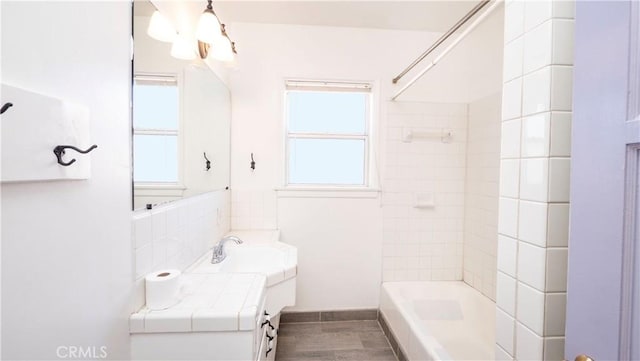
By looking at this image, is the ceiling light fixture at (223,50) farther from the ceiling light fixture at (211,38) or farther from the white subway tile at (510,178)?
the white subway tile at (510,178)

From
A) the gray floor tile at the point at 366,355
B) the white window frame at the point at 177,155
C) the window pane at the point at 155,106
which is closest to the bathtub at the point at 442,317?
the gray floor tile at the point at 366,355

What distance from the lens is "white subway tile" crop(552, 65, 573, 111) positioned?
654mm

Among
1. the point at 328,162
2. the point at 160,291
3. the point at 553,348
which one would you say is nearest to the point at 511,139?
the point at 553,348

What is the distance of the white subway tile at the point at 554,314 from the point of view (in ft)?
2.19

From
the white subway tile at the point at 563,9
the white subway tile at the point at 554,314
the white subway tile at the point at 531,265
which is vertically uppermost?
the white subway tile at the point at 563,9

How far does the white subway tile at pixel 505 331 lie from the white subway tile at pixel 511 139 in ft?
1.51

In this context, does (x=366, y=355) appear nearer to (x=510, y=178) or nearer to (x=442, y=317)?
(x=442, y=317)

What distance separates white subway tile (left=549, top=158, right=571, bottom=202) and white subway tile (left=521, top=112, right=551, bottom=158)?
34 mm

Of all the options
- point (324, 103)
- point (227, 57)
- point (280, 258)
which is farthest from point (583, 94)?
point (324, 103)

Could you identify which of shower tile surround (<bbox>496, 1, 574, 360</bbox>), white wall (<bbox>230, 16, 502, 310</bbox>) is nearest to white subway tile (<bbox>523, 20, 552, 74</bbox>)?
shower tile surround (<bbox>496, 1, 574, 360</bbox>)

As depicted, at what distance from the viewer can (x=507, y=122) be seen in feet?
2.57

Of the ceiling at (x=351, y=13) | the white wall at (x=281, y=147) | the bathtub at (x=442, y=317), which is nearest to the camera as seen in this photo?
the bathtub at (x=442, y=317)

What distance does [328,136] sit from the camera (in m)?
2.44

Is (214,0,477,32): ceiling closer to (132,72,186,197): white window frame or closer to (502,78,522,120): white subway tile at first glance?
(132,72,186,197): white window frame
